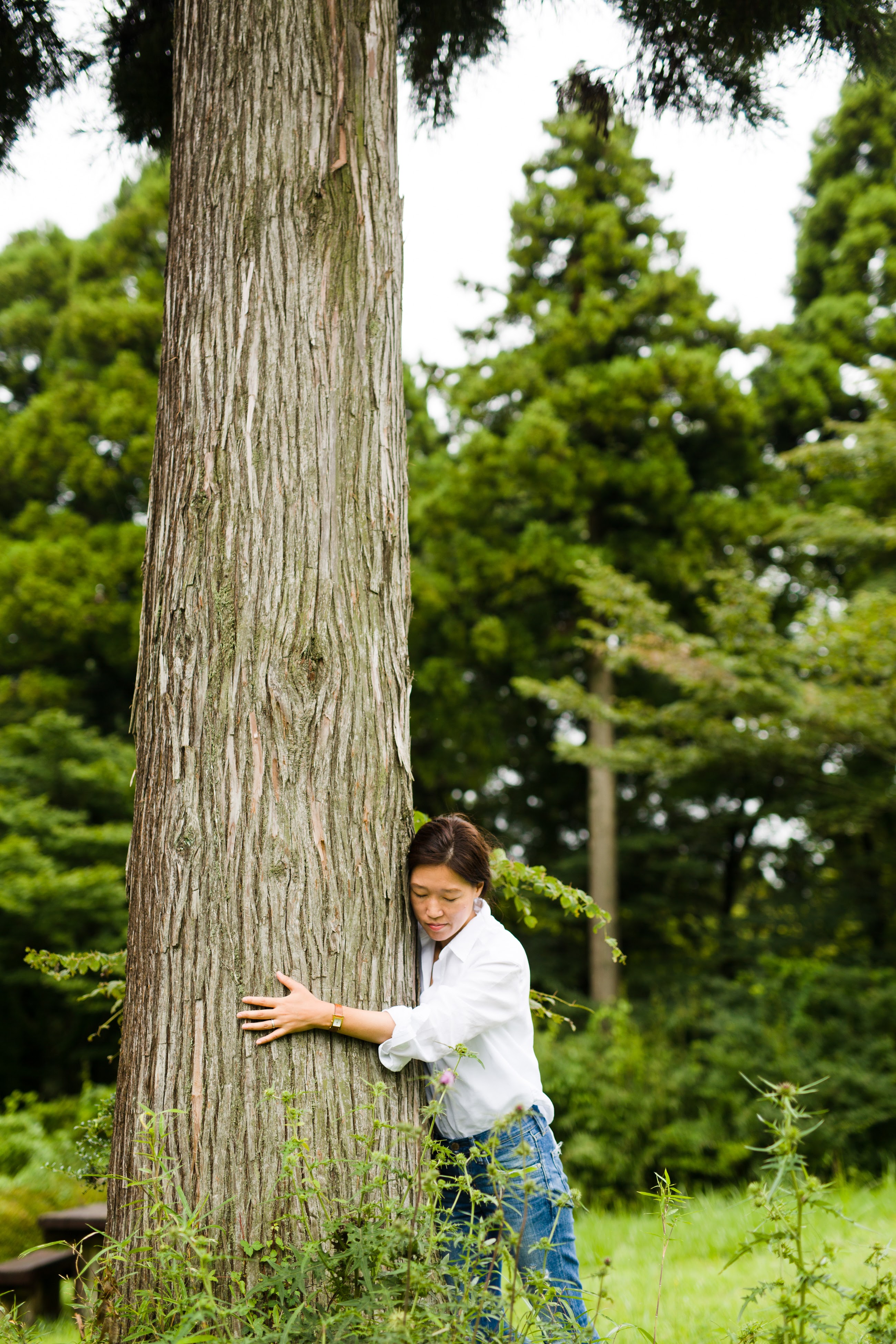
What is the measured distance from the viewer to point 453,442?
46.4 ft

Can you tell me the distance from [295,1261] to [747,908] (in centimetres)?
1126

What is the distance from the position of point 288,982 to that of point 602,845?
947 centimetres

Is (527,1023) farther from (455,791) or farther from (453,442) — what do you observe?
(453,442)

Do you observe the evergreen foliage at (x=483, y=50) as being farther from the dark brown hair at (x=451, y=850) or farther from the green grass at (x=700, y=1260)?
the green grass at (x=700, y=1260)

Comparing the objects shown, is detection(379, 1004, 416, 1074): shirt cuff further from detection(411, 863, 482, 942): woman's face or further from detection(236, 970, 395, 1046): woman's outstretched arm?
detection(411, 863, 482, 942): woman's face

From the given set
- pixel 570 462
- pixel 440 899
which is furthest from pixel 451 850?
pixel 570 462

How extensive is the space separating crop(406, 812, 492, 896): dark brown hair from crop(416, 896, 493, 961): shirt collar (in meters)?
0.06

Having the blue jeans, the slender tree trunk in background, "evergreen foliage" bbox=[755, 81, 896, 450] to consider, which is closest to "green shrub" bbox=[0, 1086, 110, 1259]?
the blue jeans

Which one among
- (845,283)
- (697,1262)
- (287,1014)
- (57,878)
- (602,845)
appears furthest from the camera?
(845,283)

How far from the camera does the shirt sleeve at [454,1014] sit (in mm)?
2051

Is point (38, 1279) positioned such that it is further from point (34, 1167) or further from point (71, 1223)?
point (34, 1167)

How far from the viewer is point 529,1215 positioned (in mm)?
2191

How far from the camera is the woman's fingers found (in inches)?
77.9

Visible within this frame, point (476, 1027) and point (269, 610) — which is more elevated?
point (269, 610)
